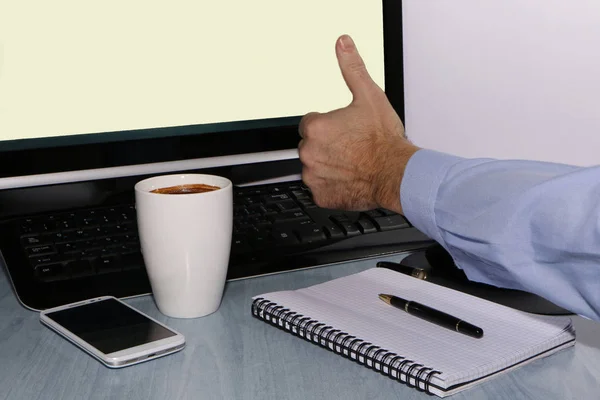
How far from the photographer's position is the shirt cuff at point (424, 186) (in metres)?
0.59

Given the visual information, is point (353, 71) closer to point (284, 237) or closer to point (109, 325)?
point (284, 237)

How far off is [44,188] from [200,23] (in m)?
0.24

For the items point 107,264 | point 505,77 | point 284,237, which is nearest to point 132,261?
point 107,264

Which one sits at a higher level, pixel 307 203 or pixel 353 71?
pixel 353 71

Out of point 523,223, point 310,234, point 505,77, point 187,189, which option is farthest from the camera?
point 505,77

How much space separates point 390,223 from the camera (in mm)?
783

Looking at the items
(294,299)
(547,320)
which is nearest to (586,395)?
(547,320)

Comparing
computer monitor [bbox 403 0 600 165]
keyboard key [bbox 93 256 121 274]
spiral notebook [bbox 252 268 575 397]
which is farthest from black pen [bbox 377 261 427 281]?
computer monitor [bbox 403 0 600 165]

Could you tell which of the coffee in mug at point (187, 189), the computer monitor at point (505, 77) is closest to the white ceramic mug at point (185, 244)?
the coffee in mug at point (187, 189)

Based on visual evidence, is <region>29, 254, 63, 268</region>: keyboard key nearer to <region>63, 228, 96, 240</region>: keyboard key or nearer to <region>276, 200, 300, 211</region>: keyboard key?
<region>63, 228, 96, 240</region>: keyboard key

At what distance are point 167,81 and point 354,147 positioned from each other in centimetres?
21

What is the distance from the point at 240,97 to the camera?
0.83 m

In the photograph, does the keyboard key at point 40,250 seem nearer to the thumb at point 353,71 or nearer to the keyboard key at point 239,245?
the keyboard key at point 239,245

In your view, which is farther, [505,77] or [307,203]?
[505,77]
